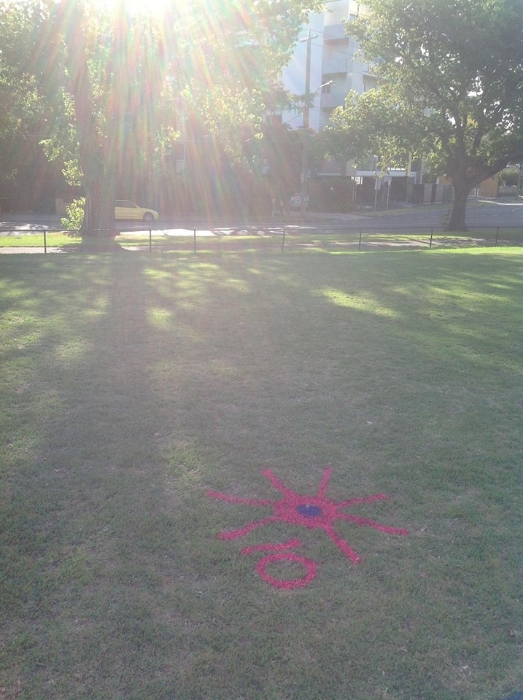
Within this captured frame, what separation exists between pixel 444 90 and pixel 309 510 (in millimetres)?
32442

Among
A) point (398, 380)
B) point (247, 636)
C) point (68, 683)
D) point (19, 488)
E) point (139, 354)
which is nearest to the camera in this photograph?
point (68, 683)

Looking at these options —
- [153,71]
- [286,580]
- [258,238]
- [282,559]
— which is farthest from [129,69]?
[286,580]

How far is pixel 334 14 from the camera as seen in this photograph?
56.0 m

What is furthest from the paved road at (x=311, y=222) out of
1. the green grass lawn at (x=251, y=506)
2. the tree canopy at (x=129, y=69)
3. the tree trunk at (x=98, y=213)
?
the green grass lawn at (x=251, y=506)

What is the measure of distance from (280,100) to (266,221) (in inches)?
316

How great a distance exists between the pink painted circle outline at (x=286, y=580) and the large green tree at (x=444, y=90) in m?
31.0

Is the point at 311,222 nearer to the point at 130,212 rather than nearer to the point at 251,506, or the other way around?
the point at 130,212

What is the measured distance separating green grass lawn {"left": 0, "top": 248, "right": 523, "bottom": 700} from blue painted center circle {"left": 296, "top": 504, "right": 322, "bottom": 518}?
0.17 m

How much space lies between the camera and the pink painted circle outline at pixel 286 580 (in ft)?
12.0

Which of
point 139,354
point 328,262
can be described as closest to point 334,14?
point 328,262

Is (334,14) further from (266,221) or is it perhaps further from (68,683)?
(68,683)

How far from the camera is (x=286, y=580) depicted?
368 cm

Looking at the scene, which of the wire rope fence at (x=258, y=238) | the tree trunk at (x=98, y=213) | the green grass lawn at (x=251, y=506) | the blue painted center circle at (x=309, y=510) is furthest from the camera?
the tree trunk at (x=98, y=213)

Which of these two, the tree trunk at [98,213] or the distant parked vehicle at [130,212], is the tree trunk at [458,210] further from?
the tree trunk at [98,213]
